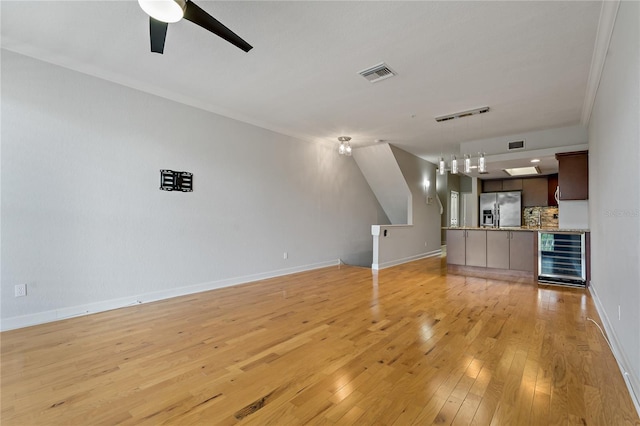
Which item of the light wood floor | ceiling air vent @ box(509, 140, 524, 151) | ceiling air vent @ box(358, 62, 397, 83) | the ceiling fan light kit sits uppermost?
ceiling air vent @ box(358, 62, 397, 83)

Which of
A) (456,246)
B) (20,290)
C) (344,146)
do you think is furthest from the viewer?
(456,246)

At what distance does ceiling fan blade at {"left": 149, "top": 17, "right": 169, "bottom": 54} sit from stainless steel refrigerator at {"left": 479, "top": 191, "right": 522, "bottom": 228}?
9.20 meters

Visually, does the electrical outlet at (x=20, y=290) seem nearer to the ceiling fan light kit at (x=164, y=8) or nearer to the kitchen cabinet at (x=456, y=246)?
the ceiling fan light kit at (x=164, y=8)

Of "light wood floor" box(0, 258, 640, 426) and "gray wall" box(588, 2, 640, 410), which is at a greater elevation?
"gray wall" box(588, 2, 640, 410)

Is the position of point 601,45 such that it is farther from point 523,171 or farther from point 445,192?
point 445,192

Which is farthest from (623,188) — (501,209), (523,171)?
(501,209)

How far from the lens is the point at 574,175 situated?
5.23 meters

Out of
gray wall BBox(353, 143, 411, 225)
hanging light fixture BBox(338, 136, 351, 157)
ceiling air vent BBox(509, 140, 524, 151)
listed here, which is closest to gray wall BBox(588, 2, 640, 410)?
ceiling air vent BBox(509, 140, 524, 151)

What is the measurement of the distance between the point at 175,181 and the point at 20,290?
200 centimetres

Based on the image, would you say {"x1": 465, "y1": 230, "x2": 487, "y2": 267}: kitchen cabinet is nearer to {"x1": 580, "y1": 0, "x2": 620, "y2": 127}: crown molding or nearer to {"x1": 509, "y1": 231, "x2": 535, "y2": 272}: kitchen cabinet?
{"x1": 509, "y1": 231, "x2": 535, "y2": 272}: kitchen cabinet

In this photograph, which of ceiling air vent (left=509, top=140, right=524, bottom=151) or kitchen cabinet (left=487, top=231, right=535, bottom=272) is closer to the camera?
kitchen cabinet (left=487, top=231, right=535, bottom=272)

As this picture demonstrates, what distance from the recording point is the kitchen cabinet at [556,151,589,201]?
5125mm

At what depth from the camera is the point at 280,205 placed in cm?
571

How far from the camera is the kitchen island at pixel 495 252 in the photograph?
556 centimetres
